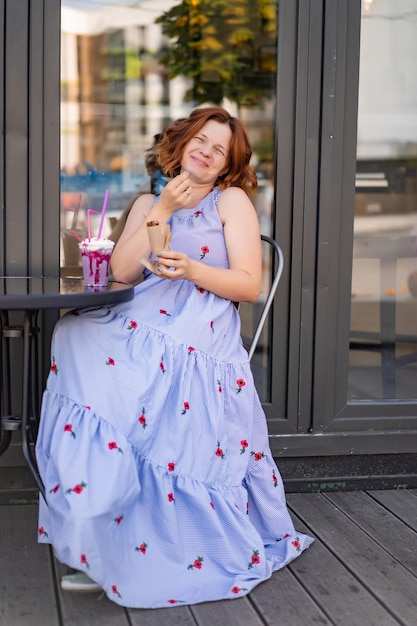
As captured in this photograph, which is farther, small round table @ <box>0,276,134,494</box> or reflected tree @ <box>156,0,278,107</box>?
reflected tree @ <box>156,0,278,107</box>

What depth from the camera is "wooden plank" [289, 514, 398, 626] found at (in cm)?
201

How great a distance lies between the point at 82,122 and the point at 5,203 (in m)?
2.84

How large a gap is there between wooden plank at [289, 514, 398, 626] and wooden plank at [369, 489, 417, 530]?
1.19 feet

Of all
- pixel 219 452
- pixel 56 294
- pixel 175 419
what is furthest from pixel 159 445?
pixel 56 294

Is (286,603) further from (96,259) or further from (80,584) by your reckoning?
(96,259)

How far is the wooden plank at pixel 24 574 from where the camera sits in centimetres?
200

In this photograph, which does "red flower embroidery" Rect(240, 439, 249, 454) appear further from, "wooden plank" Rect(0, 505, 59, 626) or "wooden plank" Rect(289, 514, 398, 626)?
"wooden plank" Rect(0, 505, 59, 626)

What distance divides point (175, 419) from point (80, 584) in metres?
0.46

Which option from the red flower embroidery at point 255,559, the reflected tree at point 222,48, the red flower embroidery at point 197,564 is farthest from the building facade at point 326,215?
the reflected tree at point 222,48

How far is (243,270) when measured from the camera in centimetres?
229

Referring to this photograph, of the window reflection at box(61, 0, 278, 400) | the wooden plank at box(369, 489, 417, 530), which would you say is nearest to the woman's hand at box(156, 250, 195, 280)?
the wooden plank at box(369, 489, 417, 530)

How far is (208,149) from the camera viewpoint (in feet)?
7.70

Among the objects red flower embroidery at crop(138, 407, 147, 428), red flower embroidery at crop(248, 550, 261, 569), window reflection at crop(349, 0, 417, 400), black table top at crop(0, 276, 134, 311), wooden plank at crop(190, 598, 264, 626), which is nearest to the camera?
black table top at crop(0, 276, 134, 311)

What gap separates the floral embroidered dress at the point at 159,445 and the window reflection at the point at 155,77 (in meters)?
2.76
